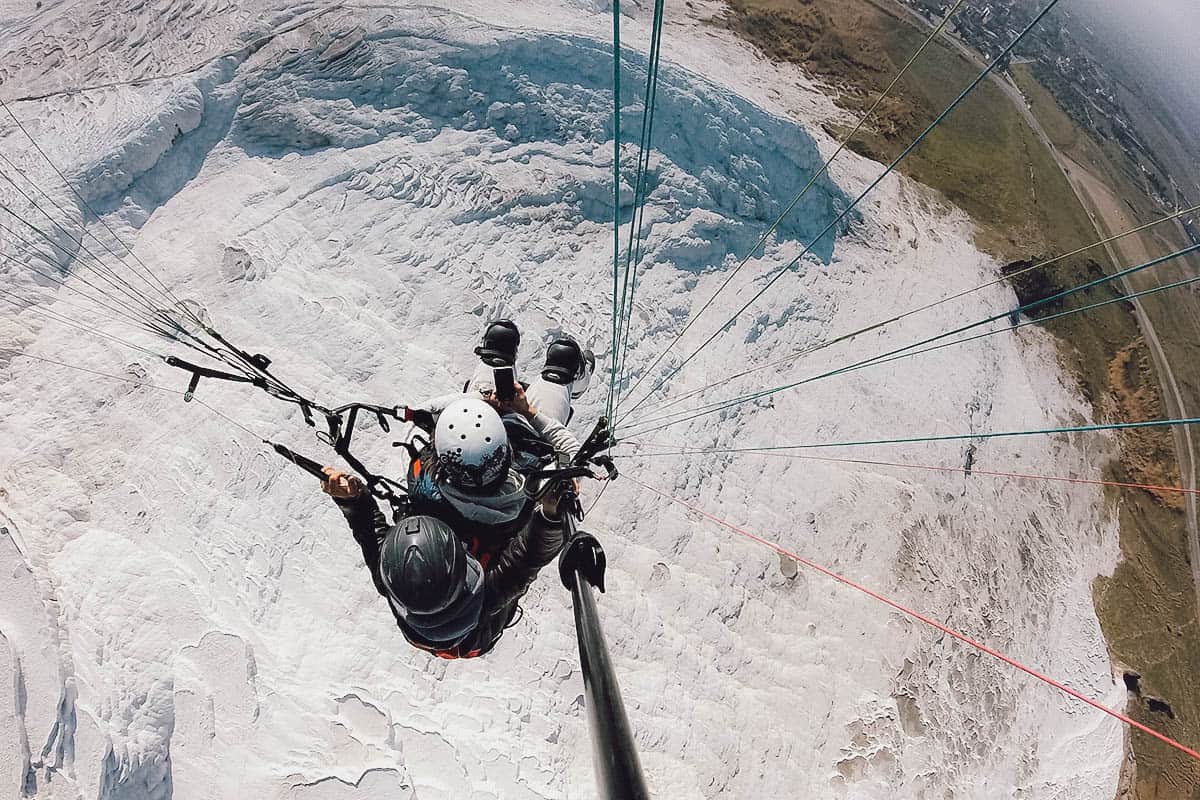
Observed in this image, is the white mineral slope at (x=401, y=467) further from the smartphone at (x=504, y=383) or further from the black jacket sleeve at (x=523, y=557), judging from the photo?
the smartphone at (x=504, y=383)

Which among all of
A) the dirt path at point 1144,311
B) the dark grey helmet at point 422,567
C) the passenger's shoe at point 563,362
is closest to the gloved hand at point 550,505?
the dark grey helmet at point 422,567

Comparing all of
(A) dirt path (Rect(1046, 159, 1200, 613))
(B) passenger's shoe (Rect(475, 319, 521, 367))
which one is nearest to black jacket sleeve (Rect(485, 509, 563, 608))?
(B) passenger's shoe (Rect(475, 319, 521, 367))

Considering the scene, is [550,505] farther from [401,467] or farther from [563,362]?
[401,467]

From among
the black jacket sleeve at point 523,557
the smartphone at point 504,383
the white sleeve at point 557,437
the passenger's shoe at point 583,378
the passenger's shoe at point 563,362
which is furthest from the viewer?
the passenger's shoe at point 583,378

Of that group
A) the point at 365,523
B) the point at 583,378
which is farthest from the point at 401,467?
the point at 365,523

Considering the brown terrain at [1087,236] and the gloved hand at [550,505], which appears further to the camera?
the brown terrain at [1087,236]

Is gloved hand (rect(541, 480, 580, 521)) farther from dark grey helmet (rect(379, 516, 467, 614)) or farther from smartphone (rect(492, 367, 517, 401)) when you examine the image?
smartphone (rect(492, 367, 517, 401))

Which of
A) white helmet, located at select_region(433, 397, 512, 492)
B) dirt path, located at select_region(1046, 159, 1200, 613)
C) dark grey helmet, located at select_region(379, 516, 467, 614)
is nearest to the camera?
dark grey helmet, located at select_region(379, 516, 467, 614)
